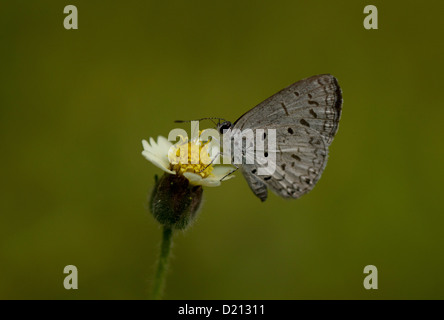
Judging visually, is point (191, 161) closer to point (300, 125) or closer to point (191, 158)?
point (191, 158)

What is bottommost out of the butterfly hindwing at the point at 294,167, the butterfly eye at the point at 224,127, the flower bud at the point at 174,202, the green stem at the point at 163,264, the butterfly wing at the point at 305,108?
the green stem at the point at 163,264

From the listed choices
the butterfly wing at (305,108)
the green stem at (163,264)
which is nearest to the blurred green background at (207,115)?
the green stem at (163,264)

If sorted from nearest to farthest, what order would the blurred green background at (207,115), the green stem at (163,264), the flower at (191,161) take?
the green stem at (163,264) < the flower at (191,161) < the blurred green background at (207,115)

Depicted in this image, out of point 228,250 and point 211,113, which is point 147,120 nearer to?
point 211,113

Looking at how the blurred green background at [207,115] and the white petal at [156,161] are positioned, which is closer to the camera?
the white petal at [156,161]

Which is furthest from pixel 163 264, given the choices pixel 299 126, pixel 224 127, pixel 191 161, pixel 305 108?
pixel 305 108

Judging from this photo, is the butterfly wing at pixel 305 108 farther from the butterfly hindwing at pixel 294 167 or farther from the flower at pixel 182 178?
the flower at pixel 182 178
